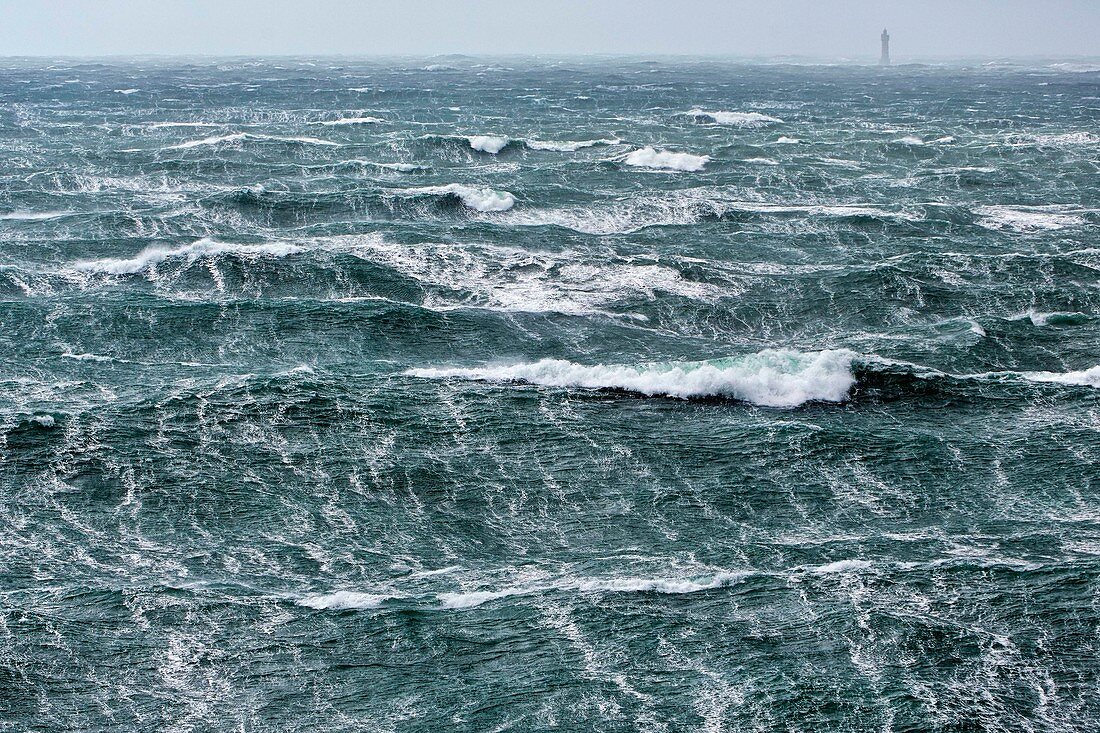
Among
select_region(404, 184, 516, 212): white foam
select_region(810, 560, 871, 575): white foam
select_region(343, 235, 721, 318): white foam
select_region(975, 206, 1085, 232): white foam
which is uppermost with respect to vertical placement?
select_region(404, 184, 516, 212): white foam

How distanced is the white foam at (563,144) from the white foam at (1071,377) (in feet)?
147

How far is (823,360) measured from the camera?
27906 mm

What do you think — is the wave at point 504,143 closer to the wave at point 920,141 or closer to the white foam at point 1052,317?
the wave at point 920,141

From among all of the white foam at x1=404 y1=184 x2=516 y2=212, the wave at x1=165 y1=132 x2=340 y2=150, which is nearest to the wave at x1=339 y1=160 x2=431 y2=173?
the white foam at x1=404 y1=184 x2=516 y2=212

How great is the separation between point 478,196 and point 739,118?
149 ft

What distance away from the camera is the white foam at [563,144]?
231 ft

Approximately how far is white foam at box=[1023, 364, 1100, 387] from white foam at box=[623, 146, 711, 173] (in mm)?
35242

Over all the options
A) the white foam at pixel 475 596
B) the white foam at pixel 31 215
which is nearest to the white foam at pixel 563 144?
the white foam at pixel 31 215

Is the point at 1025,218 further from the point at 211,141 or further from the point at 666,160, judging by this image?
the point at 211,141

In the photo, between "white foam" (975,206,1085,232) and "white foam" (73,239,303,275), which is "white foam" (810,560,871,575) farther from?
"white foam" (975,206,1085,232)

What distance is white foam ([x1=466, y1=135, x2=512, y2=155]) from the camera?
68.3m

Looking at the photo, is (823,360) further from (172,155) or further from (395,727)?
(172,155)

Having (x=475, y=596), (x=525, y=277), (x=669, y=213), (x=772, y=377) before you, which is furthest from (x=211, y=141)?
(x=475, y=596)

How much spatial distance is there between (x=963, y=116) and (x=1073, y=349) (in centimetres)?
6855
